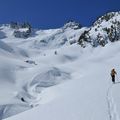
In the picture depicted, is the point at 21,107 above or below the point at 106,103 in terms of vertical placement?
above

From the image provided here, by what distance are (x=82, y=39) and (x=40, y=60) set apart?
2563cm

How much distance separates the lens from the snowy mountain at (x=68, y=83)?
24.1 metres

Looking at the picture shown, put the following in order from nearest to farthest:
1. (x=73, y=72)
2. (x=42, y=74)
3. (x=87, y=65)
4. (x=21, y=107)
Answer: (x=21, y=107), (x=42, y=74), (x=73, y=72), (x=87, y=65)

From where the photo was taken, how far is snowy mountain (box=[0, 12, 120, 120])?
79.0ft

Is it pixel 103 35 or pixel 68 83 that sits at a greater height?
pixel 103 35

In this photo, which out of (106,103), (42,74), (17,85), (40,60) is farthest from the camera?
(40,60)

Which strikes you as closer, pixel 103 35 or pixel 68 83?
pixel 68 83

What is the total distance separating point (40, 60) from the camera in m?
147

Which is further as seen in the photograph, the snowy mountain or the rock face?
the rock face

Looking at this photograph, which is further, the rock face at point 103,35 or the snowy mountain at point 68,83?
the rock face at point 103,35

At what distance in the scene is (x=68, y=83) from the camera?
69.6 meters

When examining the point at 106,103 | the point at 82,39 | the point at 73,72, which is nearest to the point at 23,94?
the point at 73,72

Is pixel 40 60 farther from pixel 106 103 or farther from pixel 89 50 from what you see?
pixel 106 103

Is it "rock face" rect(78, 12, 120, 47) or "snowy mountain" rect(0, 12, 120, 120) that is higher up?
"rock face" rect(78, 12, 120, 47)
